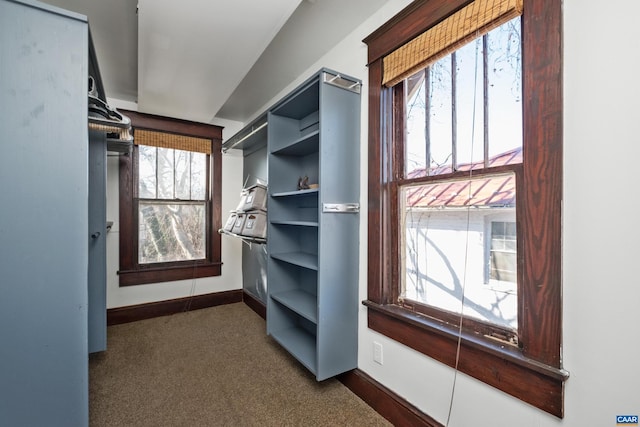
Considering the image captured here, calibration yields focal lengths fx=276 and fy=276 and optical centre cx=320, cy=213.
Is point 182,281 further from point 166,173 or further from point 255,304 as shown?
point 166,173

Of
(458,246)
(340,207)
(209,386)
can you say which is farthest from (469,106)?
(209,386)

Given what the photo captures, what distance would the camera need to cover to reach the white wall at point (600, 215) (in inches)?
34.7

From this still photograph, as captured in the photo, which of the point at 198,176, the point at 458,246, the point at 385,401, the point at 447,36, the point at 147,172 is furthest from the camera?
the point at 198,176

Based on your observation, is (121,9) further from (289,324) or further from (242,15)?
(289,324)

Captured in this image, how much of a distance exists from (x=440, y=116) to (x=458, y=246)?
2.38 feet

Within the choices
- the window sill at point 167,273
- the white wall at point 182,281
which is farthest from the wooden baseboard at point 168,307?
the window sill at point 167,273

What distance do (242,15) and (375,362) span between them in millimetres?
2251

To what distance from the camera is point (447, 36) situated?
1.35 m

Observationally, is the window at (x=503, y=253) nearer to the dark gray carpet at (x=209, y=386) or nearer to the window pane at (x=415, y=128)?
the window pane at (x=415, y=128)

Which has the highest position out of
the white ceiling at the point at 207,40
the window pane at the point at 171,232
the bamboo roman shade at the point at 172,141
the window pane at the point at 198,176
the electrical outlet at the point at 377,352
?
the white ceiling at the point at 207,40

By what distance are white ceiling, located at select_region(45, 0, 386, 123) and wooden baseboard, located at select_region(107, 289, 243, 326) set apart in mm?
2237

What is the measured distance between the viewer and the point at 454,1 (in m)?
1.34

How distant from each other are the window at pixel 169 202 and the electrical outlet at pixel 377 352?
2.54 m

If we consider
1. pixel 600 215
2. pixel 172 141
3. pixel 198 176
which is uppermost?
pixel 172 141
